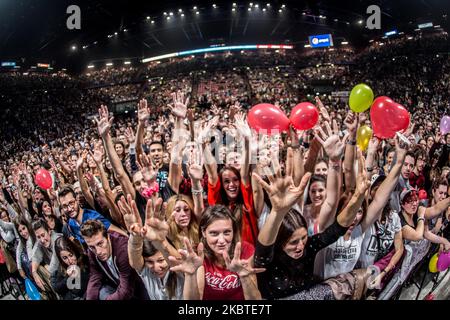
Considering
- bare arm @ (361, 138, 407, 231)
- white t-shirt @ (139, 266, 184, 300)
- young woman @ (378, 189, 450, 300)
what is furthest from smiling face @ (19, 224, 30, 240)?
young woman @ (378, 189, 450, 300)

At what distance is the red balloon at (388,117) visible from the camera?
2783 millimetres

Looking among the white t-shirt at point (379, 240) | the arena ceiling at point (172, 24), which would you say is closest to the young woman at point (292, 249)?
the white t-shirt at point (379, 240)

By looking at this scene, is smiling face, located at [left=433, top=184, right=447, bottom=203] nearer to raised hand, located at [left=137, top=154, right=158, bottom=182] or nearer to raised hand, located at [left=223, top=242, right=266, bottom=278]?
raised hand, located at [left=223, top=242, right=266, bottom=278]

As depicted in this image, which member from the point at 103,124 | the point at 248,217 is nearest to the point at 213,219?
the point at 248,217

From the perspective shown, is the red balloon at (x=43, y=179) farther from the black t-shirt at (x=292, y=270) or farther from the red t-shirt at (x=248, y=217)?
the black t-shirt at (x=292, y=270)

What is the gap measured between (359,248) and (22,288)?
10.9ft

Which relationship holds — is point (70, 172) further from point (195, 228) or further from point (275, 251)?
point (275, 251)

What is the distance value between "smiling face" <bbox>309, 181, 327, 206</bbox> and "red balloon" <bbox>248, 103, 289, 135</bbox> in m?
0.73

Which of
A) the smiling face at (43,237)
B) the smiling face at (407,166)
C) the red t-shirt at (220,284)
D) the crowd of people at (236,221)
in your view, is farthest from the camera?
the smiling face at (407,166)

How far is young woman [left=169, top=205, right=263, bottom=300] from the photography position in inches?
70.9

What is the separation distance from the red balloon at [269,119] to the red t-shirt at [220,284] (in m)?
1.41

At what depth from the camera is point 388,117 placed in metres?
2.80

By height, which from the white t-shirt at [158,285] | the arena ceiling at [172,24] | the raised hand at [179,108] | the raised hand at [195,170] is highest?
the arena ceiling at [172,24]

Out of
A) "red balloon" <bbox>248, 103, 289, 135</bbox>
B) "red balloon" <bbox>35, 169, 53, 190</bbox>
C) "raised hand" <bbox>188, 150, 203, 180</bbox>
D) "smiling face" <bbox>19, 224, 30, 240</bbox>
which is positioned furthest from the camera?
"red balloon" <bbox>35, 169, 53, 190</bbox>
